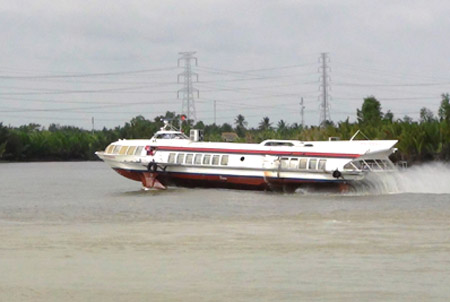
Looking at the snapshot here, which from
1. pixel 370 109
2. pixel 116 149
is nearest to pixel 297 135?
pixel 370 109

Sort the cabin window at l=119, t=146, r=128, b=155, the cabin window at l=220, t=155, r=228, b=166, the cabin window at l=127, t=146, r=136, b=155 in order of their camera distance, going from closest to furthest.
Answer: the cabin window at l=220, t=155, r=228, b=166 < the cabin window at l=127, t=146, r=136, b=155 < the cabin window at l=119, t=146, r=128, b=155

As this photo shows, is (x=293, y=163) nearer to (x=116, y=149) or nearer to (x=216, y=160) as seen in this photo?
(x=216, y=160)

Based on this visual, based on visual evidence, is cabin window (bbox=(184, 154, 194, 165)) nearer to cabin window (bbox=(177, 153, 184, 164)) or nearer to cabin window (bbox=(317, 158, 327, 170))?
cabin window (bbox=(177, 153, 184, 164))

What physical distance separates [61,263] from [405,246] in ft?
25.6

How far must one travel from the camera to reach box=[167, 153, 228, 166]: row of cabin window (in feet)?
143

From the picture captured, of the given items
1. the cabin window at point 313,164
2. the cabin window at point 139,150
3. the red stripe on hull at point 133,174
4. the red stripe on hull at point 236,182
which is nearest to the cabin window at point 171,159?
the red stripe on hull at point 236,182

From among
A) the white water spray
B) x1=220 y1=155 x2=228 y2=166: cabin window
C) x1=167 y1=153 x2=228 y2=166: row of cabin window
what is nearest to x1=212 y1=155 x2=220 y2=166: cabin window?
x1=167 y1=153 x2=228 y2=166: row of cabin window

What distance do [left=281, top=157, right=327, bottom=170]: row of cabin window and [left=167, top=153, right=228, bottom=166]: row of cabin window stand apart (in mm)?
2790

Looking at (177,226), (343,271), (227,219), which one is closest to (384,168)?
(227,219)

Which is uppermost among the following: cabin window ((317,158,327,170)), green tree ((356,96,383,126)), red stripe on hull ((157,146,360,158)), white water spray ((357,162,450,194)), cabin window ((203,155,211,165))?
green tree ((356,96,383,126))

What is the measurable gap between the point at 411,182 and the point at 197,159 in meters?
9.27

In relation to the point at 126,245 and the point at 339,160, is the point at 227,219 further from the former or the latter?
the point at 339,160

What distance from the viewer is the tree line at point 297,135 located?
54.3m

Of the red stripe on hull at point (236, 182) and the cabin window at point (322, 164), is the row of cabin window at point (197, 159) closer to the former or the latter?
the red stripe on hull at point (236, 182)
